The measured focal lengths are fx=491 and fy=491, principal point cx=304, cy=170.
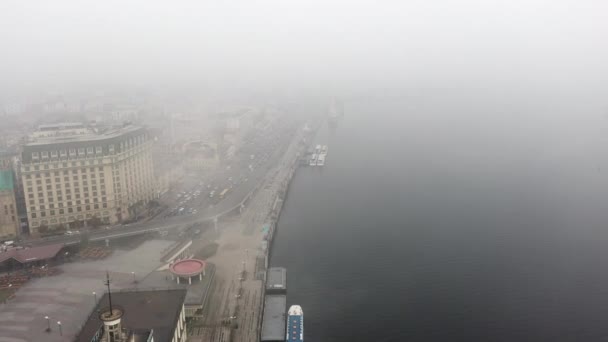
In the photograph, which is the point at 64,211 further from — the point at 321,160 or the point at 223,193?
the point at 321,160

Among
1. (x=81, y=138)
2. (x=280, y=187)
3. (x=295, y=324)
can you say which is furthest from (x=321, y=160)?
(x=295, y=324)

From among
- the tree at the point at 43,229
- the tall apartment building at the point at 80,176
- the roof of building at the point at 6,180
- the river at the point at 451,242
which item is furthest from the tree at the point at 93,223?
the river at the point at 451,242

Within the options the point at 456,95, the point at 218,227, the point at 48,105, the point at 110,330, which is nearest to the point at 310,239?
the point at 218,227

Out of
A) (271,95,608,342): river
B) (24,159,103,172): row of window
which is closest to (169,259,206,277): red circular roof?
(271,95,608,342): river

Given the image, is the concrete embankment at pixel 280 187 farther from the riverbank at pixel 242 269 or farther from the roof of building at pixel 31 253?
the roof of building at pixel 31 253

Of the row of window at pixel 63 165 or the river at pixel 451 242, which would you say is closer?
the river at pixel 451 242
